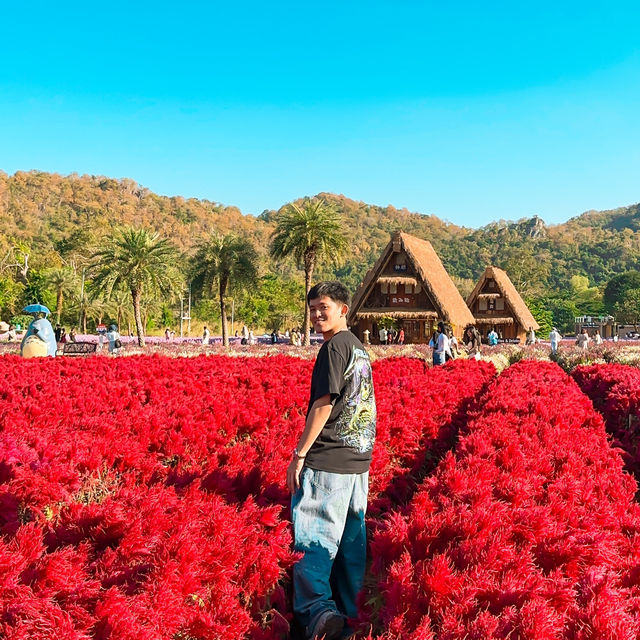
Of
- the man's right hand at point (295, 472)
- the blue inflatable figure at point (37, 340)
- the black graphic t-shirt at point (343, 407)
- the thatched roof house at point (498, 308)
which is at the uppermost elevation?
the thatched roof house at point (498, 308)

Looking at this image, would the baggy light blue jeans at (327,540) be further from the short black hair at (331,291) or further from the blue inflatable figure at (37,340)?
the blue inflatable figure at (37,340)

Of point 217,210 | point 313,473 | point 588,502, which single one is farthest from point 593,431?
point 217,210

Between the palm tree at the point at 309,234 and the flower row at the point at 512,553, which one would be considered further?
the palm tree at the point at 309,234

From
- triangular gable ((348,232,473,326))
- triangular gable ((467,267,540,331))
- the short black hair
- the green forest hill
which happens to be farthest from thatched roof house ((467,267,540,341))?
the short black hair

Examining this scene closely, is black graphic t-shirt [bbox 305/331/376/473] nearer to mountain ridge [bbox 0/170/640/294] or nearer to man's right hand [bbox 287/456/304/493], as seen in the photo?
man's right hand [bbox 287/456/304/493]

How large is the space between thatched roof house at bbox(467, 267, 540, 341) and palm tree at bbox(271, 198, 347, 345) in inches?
547

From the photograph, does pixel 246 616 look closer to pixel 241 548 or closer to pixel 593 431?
pixel 241 548

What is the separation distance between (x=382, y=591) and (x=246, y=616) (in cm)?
55

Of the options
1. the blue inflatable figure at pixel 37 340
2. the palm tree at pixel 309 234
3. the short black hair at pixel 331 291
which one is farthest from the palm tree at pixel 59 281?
the short black hair at pixel 331 291

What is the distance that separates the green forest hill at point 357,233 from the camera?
3499 inches

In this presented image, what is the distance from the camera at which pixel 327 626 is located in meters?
2.62

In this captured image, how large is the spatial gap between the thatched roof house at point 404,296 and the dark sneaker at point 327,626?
35464mm

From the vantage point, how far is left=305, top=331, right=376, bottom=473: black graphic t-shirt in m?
2.98

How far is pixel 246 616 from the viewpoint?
2.17 m
